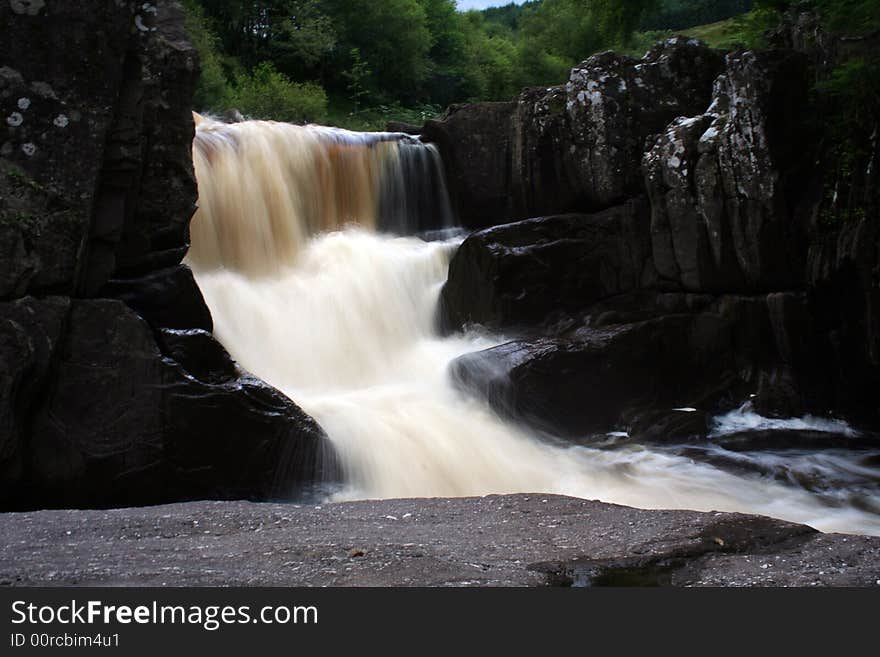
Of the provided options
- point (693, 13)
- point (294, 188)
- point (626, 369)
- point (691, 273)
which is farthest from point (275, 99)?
point (693, 13)

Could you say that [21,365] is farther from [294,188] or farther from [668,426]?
[668,426]

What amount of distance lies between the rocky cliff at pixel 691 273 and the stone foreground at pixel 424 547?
557 centimetres

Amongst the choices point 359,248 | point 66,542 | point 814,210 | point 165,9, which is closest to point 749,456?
point 814,210

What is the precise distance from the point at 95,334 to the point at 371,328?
5.36 m

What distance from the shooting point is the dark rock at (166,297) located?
931 centimetres

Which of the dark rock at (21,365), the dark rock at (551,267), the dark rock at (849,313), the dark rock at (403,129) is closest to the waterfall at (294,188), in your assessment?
the dark rock at (403,129)

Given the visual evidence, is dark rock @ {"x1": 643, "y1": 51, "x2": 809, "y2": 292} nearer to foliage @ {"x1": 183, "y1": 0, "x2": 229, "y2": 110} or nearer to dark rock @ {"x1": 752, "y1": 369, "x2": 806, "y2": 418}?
dark rock @ {"x1": 752, "y1": 369, "x2": 806, "y2": 418}

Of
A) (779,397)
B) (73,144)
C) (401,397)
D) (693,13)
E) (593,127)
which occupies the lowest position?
(779,397)

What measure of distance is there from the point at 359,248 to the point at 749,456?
747 cm

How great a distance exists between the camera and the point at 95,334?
27.5ft

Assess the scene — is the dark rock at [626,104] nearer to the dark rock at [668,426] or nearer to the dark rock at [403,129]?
the dark rock at [668,426]

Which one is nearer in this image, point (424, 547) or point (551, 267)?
point (424, 547)

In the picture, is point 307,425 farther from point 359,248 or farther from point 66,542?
point 359,248

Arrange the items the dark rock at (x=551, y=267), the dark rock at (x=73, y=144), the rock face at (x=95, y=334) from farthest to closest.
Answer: the dark rock at (x=551, y=267) → the dark rock at (x=73, y=144) → the rock face at (x=95, y=334)
